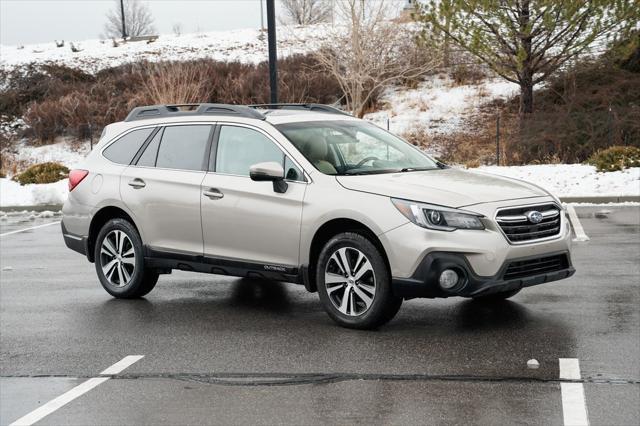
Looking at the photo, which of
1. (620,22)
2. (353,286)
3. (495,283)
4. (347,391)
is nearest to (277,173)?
(353,286)

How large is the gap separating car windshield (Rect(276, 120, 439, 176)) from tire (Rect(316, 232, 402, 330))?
29.9 inches

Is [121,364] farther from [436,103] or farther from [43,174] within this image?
[436,103]

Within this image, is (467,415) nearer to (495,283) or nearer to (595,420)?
(595,420)

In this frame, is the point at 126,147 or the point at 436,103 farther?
the point at 436,103

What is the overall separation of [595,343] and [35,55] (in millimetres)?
50008

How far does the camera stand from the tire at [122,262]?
9.25 m

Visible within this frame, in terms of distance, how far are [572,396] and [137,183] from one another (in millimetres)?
5013

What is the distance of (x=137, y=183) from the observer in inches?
363

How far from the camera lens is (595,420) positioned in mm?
5234

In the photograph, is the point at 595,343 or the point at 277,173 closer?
the point at 595,343

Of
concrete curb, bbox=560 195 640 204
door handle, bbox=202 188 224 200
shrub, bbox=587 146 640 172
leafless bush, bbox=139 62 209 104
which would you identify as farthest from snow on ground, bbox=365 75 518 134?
door handle, bbox=202 188 224 200

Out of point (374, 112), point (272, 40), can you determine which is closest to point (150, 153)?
point (272, 40)

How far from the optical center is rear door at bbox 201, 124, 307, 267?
26.3 feet

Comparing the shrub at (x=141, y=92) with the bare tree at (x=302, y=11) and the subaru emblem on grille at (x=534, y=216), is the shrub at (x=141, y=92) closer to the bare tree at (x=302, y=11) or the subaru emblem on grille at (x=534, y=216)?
the bare tree at (x=302, y=11)
